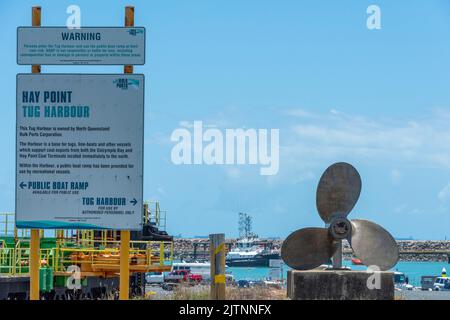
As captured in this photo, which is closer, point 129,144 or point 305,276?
point 129,144

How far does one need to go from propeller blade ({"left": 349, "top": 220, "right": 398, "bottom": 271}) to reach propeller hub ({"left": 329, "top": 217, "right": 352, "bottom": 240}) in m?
0.23

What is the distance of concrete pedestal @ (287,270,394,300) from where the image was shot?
17438mm

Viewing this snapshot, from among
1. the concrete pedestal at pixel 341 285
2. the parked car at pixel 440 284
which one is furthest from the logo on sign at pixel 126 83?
the parked car at pixel 440 284

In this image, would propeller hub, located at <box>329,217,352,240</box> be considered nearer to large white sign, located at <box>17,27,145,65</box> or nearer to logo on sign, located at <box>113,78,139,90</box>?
logo on sign, located at <box>113,78,139,90</box>

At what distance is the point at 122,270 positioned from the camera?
16.2 metres

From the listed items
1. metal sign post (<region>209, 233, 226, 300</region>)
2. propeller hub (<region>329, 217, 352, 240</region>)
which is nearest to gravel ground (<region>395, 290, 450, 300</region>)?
propeller hub (<region>329, 217, 352, 240</region>)

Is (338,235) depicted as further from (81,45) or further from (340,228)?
(81,45)

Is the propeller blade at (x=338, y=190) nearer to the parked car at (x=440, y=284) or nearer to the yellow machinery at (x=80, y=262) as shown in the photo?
A: the yellow machinery at (x=80, y=262)

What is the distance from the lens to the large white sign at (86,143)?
15.5 m

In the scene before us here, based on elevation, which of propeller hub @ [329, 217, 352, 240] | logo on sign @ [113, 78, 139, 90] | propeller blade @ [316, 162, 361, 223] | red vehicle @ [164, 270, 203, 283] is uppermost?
logo on sign @ [113, 78, 139, 90]

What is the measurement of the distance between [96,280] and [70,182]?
943 cm

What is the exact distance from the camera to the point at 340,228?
18500 millimetres
